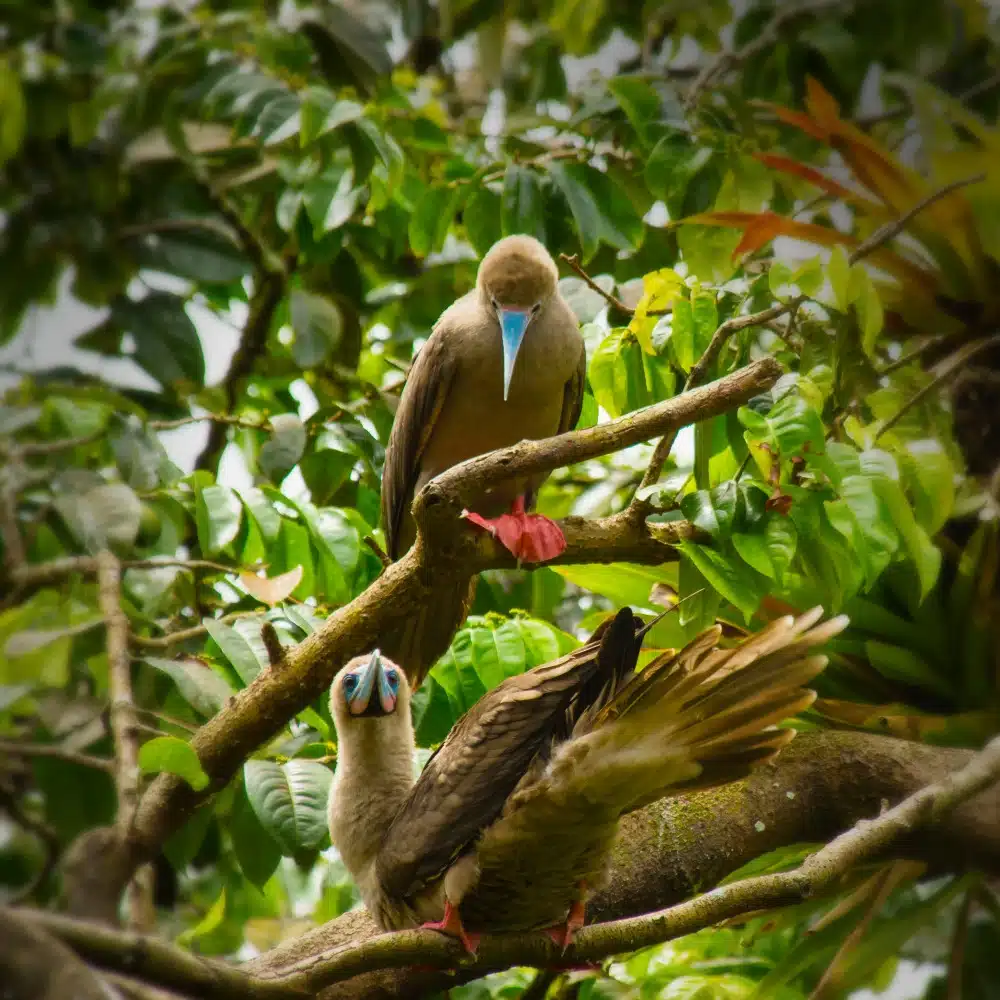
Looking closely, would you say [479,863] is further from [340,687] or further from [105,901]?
[105,901]

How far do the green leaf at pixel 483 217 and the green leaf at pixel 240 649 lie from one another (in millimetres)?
1420

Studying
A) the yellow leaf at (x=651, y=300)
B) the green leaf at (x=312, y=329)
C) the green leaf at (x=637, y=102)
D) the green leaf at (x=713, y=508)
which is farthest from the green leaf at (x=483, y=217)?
the green leaf at (x=713, y=508)

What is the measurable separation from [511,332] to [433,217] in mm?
800

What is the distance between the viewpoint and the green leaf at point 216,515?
289 centimetres

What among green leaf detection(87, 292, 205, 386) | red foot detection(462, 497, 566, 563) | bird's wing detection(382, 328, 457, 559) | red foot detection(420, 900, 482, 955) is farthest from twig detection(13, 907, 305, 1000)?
green leaf detection(87, 292, 205, 386)

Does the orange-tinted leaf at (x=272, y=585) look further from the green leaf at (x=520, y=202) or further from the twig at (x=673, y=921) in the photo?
the green leaf at (x=520, y=202)

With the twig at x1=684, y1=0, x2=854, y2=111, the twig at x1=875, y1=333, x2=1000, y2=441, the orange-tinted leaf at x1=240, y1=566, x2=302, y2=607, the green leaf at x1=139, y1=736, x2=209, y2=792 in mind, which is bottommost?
the green leaf at x1=139, y1=736, x2=209, y2=792

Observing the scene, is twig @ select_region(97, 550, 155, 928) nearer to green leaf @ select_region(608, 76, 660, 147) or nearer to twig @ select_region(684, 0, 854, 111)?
green leaf @ select_region(608, 76, 660, 147)

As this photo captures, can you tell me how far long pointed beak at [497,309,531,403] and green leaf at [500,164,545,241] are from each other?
49 centimetres

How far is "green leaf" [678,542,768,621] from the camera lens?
229 cm

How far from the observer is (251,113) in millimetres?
3518

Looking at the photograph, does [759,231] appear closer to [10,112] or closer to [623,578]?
[623,578]

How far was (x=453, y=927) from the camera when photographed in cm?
216

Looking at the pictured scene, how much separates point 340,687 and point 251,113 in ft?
6.09
